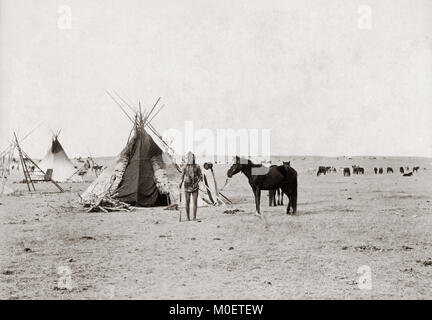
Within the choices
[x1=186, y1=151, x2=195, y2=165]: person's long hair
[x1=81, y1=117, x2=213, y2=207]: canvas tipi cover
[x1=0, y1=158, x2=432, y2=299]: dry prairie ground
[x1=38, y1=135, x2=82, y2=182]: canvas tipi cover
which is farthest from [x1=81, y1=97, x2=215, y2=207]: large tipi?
[x1=38, y1=135, x2=82, y2=182]: canvas tipi cover

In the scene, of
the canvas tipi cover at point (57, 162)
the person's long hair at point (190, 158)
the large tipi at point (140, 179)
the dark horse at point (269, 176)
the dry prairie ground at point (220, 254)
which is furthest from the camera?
the canvas tipi cover at point (57, 162)

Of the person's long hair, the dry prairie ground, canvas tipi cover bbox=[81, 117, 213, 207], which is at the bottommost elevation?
the dry prairie ground

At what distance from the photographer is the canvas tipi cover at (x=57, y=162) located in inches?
1188

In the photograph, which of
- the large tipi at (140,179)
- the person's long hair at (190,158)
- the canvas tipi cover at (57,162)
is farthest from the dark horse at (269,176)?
the canvas tipi cover at (57,162)

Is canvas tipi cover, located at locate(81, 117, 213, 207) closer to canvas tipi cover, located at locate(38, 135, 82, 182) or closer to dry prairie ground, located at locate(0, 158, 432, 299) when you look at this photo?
dry prairie ground, located at locate(0, 158, 432, 299)

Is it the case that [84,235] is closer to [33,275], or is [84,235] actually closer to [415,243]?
[33,275]

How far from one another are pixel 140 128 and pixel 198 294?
37.8ft

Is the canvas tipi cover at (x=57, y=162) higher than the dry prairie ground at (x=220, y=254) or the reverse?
higher

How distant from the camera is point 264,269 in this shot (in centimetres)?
768

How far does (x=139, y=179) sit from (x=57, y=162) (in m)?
16.2

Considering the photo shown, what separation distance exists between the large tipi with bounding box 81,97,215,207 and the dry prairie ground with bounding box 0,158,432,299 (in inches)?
57.6

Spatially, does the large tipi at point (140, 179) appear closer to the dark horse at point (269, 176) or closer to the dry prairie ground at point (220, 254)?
the dry prairie ground at point (220, 254)

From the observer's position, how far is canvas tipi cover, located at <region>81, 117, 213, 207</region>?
631 inches

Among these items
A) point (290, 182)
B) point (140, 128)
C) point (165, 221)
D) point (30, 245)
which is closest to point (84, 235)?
point (30, 245)
